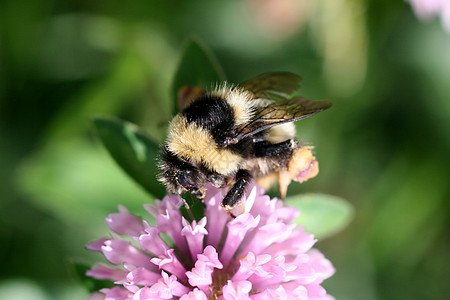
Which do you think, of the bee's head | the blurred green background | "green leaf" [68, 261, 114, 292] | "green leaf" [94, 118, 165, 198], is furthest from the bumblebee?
the blurred green background

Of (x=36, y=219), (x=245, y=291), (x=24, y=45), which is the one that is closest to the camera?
(x=245, y=291)

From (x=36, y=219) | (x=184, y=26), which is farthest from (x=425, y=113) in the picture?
(x=36, y=219)

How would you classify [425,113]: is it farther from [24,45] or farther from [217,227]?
[24,45]

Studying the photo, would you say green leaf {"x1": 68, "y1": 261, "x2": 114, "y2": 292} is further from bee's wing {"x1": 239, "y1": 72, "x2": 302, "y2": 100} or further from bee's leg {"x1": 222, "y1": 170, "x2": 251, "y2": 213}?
bee's wing {"x1": 239, "y1": 72, "x2": 302, "y2": 100}

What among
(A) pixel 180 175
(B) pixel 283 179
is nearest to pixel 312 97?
(B) pixel 283 179

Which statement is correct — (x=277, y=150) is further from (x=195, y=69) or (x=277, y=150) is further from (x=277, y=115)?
(x=195, y=69)

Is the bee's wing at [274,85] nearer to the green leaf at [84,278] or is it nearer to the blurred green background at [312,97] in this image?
the green leaf at [84,278]
